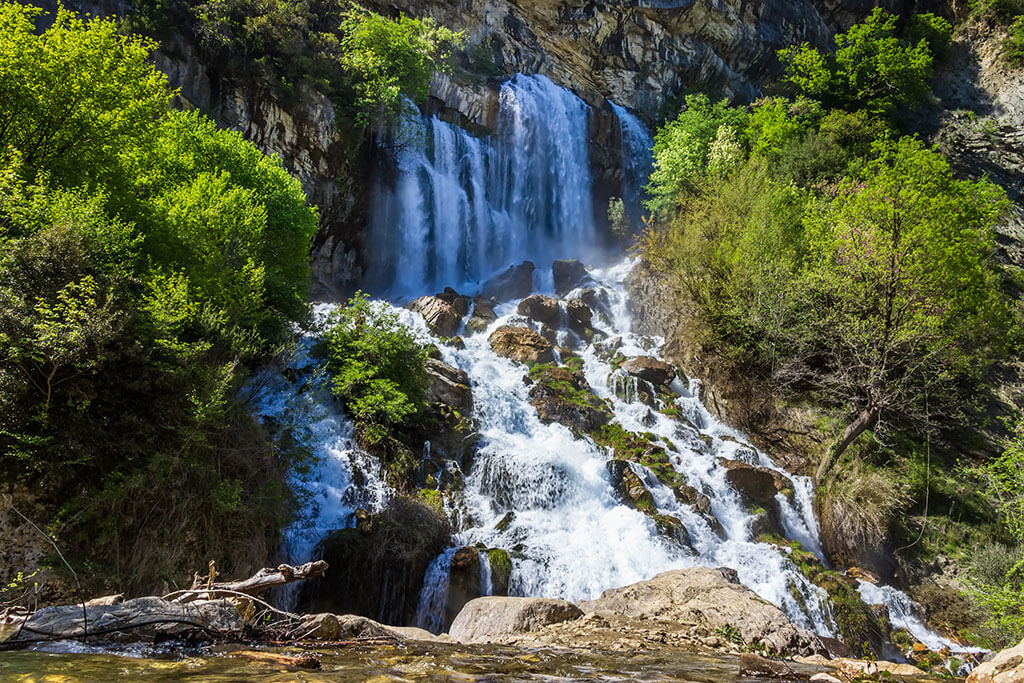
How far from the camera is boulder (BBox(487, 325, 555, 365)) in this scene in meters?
21.5

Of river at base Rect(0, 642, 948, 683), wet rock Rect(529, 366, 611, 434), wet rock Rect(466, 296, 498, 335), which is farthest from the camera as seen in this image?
wet rock Rect(466, 296, 498, 335)

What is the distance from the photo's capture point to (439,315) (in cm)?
2319

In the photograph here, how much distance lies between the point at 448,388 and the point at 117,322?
1082 centimetres

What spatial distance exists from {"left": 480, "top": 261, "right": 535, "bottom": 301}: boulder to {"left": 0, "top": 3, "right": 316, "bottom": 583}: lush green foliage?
16214mm

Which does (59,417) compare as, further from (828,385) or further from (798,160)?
(798,160)

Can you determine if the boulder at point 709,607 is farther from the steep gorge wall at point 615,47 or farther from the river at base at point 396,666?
the steep gorge wall at point 615,47

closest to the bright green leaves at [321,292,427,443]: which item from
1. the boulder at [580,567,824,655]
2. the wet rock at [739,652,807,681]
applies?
the boulder at [580,567,824,655]

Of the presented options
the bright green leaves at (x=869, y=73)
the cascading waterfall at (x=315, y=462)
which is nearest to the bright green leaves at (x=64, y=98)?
the cascading waterfall at (x=315, y=462)

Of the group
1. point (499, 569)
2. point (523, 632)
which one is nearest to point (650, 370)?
point (499, 569)

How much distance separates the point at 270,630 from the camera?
4500 millimetres

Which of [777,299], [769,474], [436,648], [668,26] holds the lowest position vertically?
[436,648]

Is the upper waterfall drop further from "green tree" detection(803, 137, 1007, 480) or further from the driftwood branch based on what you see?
the driftwood branch

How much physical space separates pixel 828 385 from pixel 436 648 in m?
17.4

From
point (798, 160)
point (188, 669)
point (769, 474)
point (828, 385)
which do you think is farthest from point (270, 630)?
point (798, 160)
